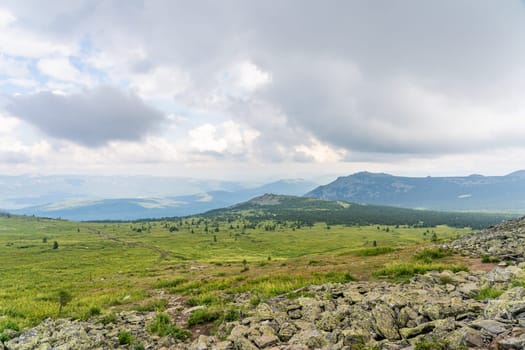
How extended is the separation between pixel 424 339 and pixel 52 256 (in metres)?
133

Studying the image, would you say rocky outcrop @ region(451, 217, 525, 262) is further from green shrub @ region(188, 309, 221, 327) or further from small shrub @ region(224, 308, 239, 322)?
green shrub @ region(188, 309, 221, 327)

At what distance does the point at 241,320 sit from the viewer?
17.5 meters

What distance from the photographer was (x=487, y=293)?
1658cm

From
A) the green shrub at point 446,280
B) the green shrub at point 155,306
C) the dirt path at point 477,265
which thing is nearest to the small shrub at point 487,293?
the green shrub at point 446,280

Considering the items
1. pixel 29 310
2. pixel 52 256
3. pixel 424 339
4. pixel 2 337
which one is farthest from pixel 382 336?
pixel 52 256

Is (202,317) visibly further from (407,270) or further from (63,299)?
(407,270)

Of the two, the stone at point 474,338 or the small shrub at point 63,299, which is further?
the small shrub at point 63,299

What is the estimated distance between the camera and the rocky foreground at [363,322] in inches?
463

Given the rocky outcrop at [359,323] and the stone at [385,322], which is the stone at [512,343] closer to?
the rocky outcrop at [359,323]

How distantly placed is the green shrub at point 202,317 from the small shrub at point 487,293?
15.2 meters

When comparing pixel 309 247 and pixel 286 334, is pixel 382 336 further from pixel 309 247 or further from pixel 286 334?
pixel 309 247

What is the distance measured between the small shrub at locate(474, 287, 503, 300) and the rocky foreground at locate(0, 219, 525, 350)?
0.05 metres

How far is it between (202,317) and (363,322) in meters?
9.98

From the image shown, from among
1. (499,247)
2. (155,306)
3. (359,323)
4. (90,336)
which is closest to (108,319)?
(90,336)
